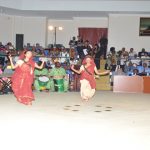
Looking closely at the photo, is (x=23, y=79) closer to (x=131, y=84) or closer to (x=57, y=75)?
(x=57, y=75)

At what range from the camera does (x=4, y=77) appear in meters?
11.1

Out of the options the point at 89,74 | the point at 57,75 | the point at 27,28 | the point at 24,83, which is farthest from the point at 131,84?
the point at 27,28

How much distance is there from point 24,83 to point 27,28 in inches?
397

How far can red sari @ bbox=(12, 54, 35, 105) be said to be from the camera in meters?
8.92

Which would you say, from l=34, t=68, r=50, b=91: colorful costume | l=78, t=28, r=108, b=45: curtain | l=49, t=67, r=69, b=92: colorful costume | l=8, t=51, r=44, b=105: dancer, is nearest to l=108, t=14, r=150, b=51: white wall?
l=78, t=28, r=108, b=45: curtain

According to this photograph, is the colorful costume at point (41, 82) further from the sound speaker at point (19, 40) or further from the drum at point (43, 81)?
the sound speaker at point (19, 40)

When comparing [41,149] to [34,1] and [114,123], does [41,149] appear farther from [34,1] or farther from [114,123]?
[34,1]

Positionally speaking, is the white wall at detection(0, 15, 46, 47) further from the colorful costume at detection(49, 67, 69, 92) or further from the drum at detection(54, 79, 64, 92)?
the drum at detection(54, 79, 64, 92)

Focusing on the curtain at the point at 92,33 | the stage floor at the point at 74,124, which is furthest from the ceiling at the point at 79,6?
the stage floor at the point at 74,124

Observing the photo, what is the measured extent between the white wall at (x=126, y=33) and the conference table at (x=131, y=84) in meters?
4.77

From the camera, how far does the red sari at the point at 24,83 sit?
8922mm

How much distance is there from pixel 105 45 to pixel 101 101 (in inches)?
278

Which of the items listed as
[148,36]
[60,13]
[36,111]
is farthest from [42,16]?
[36,111]

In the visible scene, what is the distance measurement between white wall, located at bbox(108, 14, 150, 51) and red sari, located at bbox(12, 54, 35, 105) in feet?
28.0
